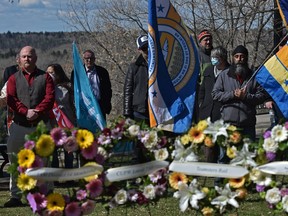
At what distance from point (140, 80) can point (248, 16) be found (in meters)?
8.61

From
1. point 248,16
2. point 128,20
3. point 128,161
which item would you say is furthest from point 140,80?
point 128,20

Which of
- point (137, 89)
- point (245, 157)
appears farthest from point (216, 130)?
point (137, 89)

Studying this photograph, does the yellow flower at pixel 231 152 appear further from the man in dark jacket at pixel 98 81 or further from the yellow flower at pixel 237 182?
the man in dark jacket at pixel 98 81

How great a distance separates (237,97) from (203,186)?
3010mm

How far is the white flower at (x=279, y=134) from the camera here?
21.5 feet

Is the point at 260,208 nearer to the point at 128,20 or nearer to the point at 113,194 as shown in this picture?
the point at 113,194

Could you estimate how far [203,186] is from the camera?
22.0ft

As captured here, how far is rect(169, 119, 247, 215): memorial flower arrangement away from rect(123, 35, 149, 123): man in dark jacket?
3.79 metres

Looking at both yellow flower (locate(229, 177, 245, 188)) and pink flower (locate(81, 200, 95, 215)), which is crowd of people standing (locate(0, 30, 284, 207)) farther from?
pink flower (locate(81, 200, 95, 215))

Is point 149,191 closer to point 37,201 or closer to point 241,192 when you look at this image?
point 241,192

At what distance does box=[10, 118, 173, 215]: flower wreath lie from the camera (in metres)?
6.51

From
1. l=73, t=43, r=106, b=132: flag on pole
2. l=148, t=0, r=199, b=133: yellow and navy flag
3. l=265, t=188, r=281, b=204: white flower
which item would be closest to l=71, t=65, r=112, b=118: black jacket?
l=73, t=43, r=106, b=132: flag on pole

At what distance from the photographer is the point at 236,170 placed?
21.5ft

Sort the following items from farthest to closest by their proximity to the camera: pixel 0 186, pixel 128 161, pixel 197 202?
pixel 0 186
pixel 128 161
pixel 197 202
